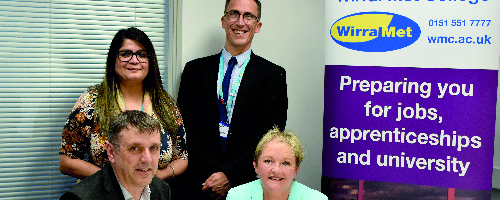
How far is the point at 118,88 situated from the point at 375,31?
1557 millimetres

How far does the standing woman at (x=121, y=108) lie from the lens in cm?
236

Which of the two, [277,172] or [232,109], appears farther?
[232,109]

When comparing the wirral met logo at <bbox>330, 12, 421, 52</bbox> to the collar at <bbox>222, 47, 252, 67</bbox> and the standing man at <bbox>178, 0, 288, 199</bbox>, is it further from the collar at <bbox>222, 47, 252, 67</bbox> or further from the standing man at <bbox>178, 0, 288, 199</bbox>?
the collar at <bbox>222, 47, 252, 67</bbox>

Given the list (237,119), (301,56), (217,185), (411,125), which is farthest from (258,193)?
(301,56)

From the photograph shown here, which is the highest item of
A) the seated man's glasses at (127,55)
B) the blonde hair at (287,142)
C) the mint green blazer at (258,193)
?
the seated man's glasses at (127,55)

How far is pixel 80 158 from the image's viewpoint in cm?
240

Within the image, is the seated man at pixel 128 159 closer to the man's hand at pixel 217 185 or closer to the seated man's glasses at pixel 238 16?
the man's hand at pixel 217 185

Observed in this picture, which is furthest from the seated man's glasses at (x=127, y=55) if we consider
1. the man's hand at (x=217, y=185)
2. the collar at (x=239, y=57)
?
the man's hand at (x=217, y=185)

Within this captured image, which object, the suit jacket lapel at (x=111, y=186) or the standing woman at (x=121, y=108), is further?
the standing woman at (x=121, y=108)

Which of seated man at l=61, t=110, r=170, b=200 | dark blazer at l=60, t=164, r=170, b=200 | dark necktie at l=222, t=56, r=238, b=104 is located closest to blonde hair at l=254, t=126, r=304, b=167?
dark necktie at l=222, t=56, r=238, b=104

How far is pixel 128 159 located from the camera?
1.70 metres

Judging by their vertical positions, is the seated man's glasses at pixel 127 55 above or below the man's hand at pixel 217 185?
above

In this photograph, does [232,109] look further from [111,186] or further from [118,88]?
[111,186]

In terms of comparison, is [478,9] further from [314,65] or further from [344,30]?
[314,65]
